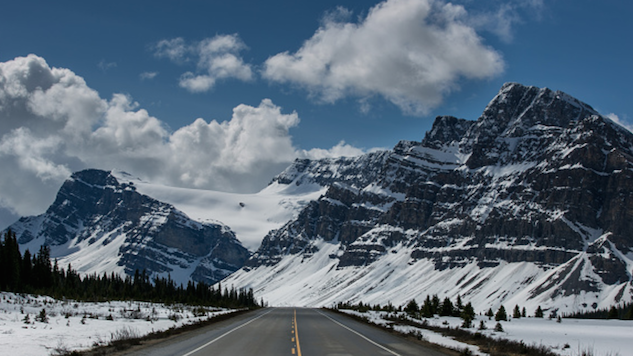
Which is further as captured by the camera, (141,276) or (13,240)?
(141,276)

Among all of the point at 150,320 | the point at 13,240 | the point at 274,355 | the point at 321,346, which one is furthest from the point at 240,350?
the point at 13,240

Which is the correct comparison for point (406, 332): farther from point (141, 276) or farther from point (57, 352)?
point (141, 276)

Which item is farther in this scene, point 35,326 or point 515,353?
point 35,326

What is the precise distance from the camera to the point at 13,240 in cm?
10431

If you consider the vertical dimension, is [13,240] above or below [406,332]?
above

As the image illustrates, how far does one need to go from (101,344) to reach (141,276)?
17030 cm

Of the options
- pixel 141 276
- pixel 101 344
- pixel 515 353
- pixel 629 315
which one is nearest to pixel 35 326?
pixel 101 344

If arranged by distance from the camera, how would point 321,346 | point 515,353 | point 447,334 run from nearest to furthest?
point 515,353 < point 321,346 < point 447,334

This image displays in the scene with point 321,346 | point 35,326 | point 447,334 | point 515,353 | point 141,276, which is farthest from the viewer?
point 141,276

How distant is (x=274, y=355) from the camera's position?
2752cm

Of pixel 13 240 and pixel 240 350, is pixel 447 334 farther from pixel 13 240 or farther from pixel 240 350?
pixel 13 240

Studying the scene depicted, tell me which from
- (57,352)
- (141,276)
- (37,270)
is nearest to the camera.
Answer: (57,352)

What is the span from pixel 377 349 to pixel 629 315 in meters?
98.8

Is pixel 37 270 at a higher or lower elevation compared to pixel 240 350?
higher
